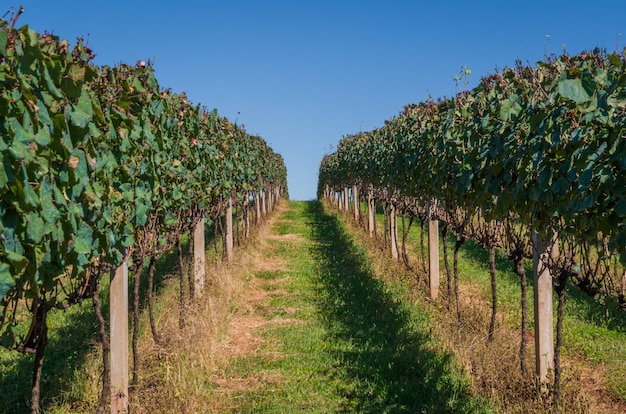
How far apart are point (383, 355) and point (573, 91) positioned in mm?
4794

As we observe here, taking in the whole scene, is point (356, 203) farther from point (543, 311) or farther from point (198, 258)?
point (543, 311)

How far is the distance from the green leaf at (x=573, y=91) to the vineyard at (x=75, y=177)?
8.42ft

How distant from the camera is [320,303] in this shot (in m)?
10.4

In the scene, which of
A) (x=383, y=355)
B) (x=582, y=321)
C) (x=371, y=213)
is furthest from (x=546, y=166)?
(x=371, y=213)

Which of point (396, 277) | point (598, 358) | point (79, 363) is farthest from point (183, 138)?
point (598, 358)

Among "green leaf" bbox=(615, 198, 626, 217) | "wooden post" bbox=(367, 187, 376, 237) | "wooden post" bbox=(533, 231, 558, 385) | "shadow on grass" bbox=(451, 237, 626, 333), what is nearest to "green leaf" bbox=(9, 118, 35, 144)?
"green leaf" bbox=(615, 198, 626, 217)

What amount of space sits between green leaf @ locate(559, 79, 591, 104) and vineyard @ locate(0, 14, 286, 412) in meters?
2.57

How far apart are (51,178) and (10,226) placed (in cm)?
34

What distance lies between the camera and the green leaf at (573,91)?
3.40 m

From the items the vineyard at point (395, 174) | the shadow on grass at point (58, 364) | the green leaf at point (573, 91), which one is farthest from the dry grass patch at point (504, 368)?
the shadow on grass at point (58, 364)

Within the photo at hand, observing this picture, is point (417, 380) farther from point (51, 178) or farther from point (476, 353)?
point (51, 178)

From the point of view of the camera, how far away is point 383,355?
7496 mm

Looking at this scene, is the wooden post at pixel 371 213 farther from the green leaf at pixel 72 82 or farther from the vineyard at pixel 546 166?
the green leaf at pixel 72 82

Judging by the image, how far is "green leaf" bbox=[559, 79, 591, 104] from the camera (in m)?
3.40
